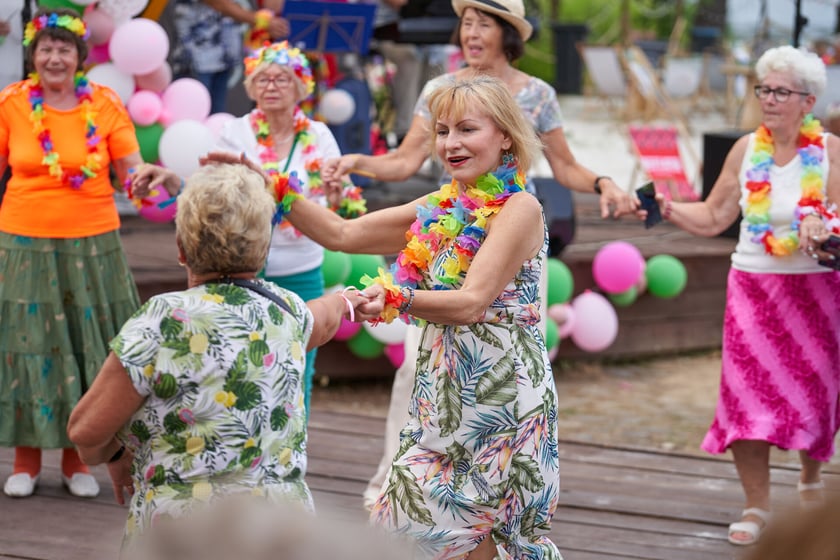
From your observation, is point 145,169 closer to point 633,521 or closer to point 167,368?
point 167,368

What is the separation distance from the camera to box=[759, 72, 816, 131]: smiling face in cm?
401

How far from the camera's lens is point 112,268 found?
419 cm

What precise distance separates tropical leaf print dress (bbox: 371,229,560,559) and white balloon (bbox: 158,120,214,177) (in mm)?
3090

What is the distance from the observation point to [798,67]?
3.99 meters

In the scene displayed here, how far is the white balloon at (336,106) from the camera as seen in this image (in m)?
7.71

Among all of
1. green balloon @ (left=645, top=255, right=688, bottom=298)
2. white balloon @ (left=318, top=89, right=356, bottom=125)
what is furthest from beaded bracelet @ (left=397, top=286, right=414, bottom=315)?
white balloon @ (left=318, top=89, right=356, bottom=125)

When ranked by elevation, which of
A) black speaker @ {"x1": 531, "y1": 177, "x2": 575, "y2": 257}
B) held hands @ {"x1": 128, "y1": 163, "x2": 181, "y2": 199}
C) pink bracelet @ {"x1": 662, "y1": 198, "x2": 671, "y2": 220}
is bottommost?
black speaker @ {"x1": 531, "y1": 177, "x2": 575, "y2": 257}

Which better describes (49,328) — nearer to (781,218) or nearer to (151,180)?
(151,180)

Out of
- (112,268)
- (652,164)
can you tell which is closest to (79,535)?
(112,268)

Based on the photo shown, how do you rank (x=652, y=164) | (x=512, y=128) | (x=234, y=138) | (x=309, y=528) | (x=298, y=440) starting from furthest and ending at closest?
1. (x=652, y=164)
2. (x=234, y=138)
3. (x=512, y=128)
4. (x=298, y=440)
5. (x=309, y=528)

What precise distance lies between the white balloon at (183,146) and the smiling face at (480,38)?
6.44ft

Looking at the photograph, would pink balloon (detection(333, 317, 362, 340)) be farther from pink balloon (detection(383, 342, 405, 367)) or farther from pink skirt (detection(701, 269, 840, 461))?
pink skirt (detection(701, 269, 840, 461))

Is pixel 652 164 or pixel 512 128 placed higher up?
pixel 512 128

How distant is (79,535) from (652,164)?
6.79 metres
